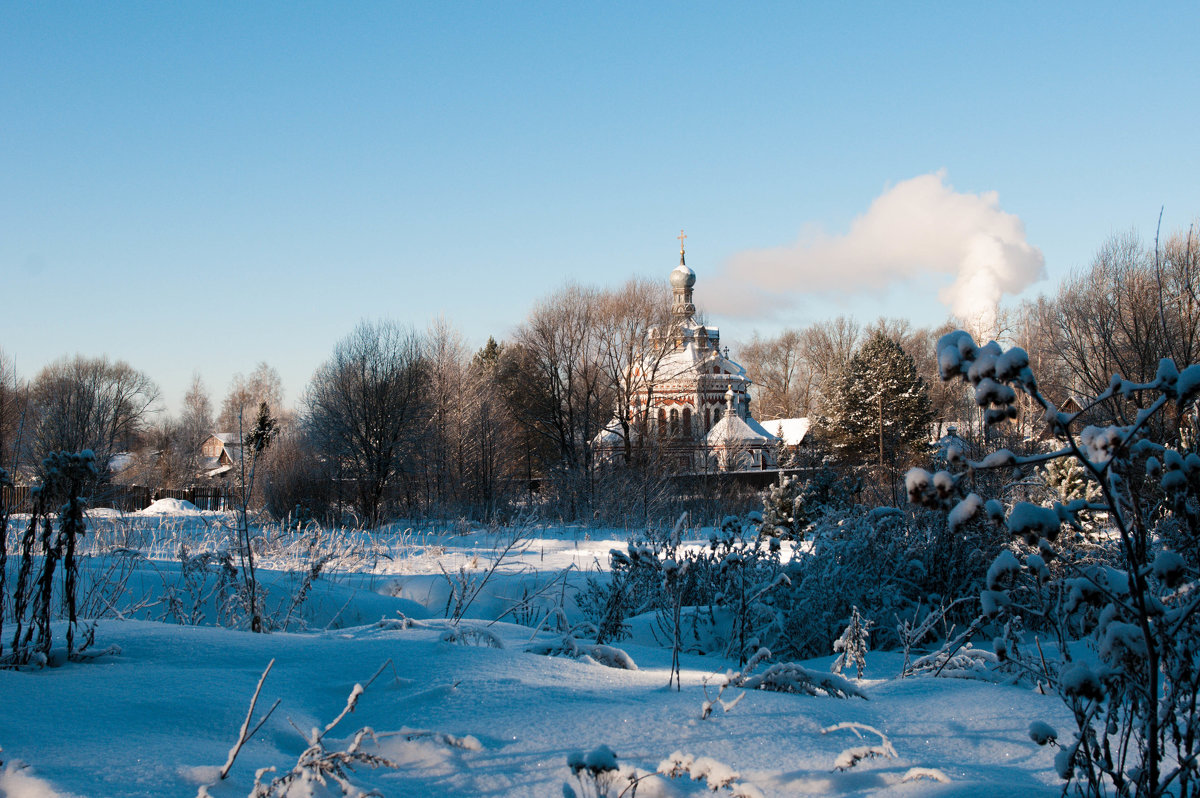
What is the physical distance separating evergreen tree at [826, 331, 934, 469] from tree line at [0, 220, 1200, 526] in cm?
7

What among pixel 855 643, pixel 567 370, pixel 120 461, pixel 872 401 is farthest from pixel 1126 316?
pixel 120 461

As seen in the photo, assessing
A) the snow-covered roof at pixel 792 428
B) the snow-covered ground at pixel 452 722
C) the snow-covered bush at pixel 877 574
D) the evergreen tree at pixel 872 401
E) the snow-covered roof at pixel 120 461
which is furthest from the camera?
the snow-covered roof at pixel 792 428

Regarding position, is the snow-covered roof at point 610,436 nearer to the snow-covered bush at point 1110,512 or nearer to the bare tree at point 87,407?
the bare tree at point 87,407

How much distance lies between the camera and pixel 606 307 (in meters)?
32.2

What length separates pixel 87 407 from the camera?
33.1 m

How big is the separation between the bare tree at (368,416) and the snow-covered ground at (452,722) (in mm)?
19035

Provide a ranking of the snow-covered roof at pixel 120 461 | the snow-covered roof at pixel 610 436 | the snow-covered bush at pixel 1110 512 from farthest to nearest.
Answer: the snow-covered roof at pixel 610 436 < the snow-covered roof at pixel 120 461 < the snow-covered bush at pixel 1110 512

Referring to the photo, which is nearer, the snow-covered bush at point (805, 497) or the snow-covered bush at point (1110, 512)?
the snow-covered bush at point (1110, 512)

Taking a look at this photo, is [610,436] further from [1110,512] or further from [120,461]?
[120,461]

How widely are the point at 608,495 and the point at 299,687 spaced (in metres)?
15.7

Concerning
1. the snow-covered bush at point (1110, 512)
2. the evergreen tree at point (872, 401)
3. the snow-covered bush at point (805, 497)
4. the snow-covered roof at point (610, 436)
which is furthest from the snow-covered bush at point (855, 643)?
the evergreen tree at point (872, 401)

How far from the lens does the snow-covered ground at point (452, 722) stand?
6.00ft

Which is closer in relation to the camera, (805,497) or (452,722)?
(452,722)

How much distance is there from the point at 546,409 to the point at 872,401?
13939 millimetres
